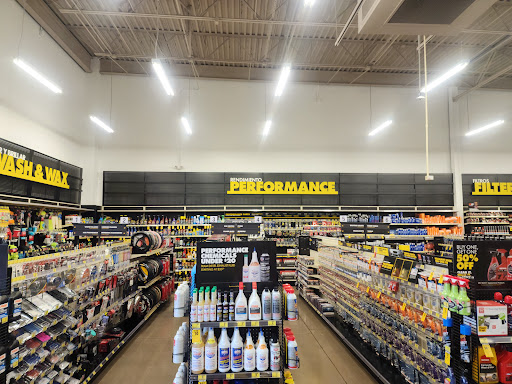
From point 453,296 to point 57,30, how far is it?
10.1 m

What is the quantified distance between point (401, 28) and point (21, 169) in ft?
24.8

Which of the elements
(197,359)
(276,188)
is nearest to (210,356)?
(197,359)

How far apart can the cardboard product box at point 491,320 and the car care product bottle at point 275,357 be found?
1.60 meters

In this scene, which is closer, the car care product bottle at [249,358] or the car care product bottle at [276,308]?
the car care product bottle at [249,358]

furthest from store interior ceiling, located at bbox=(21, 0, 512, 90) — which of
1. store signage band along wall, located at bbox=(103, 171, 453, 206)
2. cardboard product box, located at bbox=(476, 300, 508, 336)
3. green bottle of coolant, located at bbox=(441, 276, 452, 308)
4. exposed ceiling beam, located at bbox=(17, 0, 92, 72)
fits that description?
cardboard product box, located at bbox=(476, 300, 508, 336)

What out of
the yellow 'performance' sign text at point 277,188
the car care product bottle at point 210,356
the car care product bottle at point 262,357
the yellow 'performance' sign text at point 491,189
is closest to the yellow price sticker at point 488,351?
the car care product bottle at point 262,357

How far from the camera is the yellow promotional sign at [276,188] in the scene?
1002 centimetres

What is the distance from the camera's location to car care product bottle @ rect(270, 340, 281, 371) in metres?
2.67

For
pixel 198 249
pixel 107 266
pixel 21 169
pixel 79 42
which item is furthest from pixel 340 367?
pixel 79 42

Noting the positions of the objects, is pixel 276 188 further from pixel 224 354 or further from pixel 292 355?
pixel 224 354

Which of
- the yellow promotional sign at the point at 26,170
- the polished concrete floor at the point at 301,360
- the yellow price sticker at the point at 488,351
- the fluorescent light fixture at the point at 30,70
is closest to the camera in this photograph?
the yellow price sticker at the point at 488,351

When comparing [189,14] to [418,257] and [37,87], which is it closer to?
[37,87]

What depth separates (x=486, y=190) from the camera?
10547mm

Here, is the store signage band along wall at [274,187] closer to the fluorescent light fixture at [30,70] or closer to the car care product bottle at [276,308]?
the fluorescent light fixture at [30,70]
